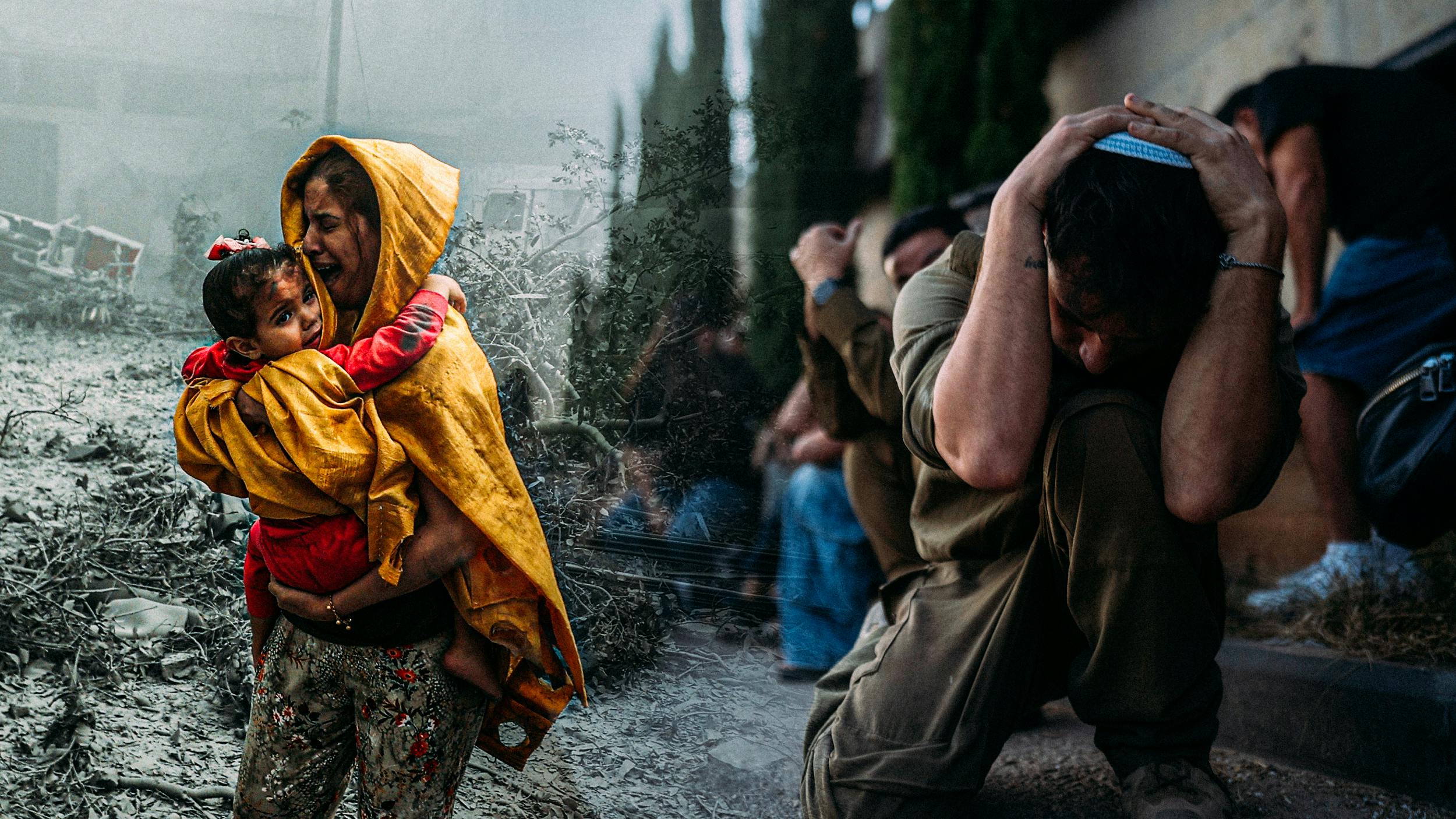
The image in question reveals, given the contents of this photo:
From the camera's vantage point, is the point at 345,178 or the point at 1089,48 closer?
the point at 345,178

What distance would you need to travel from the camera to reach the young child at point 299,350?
1.73 m

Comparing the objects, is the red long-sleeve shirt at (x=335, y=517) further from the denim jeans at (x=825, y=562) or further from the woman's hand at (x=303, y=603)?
the denim jeans at (x=825, y=562)

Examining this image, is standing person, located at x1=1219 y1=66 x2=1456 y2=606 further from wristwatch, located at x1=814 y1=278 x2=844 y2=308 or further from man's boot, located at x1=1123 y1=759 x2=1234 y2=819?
man's boot, located at x1=1123 y1=759 x2=1234 y2=819

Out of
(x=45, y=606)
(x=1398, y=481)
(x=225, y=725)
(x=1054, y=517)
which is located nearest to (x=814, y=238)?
(x=1054, y=517)

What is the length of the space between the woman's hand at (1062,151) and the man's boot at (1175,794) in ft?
3.39

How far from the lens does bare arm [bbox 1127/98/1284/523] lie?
174 cm

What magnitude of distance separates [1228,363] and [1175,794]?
0.76 m

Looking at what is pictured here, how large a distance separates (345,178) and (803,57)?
1.70 m

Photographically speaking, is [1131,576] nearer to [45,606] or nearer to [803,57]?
[803,57]

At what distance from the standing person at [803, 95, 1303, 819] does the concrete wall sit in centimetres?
142

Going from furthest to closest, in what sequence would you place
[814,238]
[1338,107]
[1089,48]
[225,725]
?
[1089,48]
[814,238]
[1338,107]
[225,725]

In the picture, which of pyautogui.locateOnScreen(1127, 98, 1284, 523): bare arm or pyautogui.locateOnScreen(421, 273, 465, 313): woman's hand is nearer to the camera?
pyautogui.locateOnScreen(1127, 98, 1284, 523): bare arm

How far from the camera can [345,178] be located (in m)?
1.90

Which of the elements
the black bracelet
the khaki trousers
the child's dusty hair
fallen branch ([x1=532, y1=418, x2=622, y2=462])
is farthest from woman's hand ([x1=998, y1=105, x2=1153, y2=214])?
the child's dusty hair
